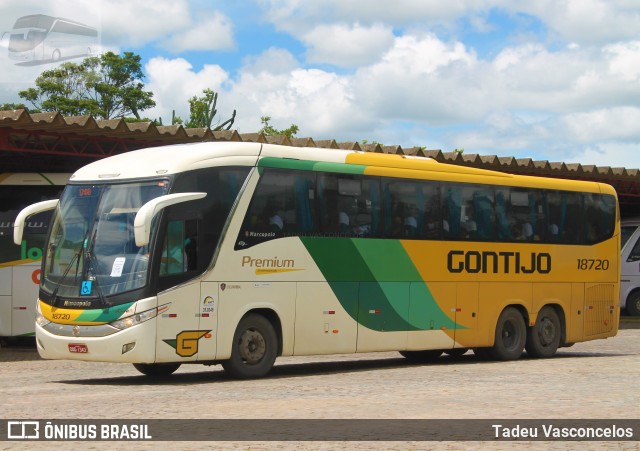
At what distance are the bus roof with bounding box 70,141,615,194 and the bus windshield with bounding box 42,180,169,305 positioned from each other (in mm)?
253

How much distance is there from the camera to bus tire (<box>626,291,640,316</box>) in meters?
38.6

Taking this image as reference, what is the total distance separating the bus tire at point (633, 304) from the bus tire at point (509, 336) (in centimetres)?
1744

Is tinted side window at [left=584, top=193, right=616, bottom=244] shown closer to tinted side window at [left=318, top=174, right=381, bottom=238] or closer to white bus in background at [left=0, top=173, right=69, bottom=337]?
tinted side window at [left=318, top=174, right=381, bottom=238]

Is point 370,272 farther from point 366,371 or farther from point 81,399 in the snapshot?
point 81,399

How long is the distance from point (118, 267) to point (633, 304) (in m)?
26.3

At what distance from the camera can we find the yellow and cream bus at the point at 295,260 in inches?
630

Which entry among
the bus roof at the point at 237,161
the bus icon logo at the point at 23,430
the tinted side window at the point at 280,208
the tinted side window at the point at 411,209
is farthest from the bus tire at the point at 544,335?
the bus icon logo at the point at 23,430

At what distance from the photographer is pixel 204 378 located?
57.1 feet

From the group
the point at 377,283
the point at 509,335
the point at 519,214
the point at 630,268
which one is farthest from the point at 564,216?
the point at 630,268

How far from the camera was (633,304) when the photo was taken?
127 ft

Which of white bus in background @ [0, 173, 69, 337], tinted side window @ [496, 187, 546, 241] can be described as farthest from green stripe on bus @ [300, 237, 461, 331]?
white bus in background @ [0, 173, 69, 337]

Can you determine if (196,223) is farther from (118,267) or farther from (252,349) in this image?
(252,349)

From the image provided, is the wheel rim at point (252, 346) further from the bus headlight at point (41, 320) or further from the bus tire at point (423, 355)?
the bus tire at point (423, 355)

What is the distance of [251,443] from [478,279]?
11.6 m
